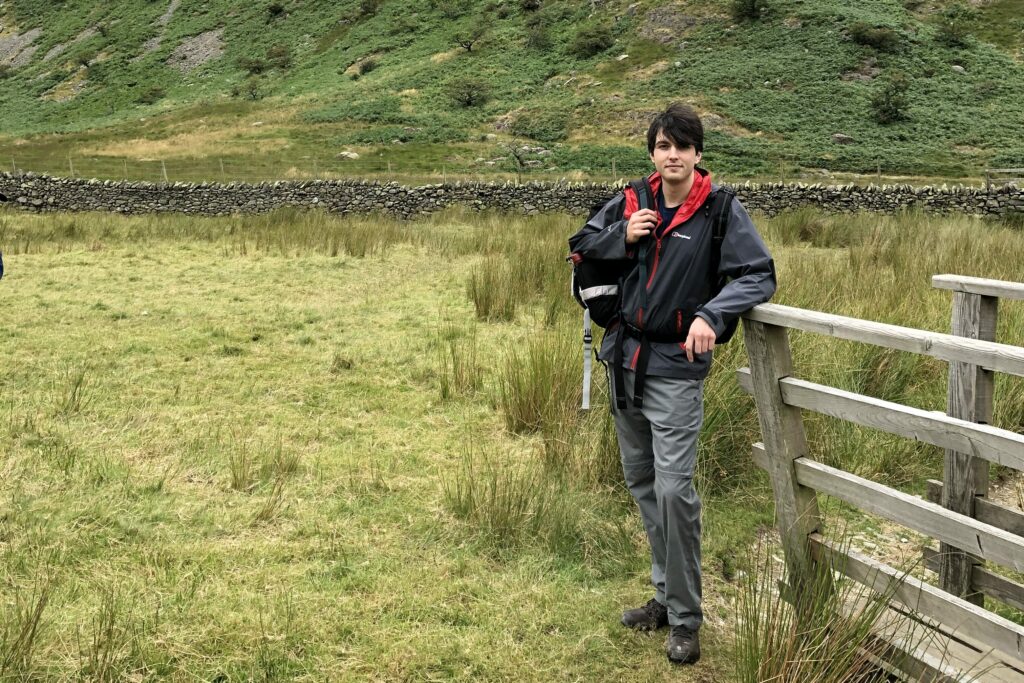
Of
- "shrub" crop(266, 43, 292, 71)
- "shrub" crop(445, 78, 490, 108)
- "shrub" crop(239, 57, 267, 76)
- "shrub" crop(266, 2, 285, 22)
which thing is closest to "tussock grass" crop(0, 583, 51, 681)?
"shrub" crop(445, 78, 490, 108)

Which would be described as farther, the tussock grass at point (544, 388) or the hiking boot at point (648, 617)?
the tussock grass at point (544, 388)

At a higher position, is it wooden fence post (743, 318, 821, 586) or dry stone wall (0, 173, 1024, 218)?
wooden fence post (743, 318, 821, 586)

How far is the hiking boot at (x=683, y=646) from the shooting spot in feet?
8.66

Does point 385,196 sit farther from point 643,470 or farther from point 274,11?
point 274,11

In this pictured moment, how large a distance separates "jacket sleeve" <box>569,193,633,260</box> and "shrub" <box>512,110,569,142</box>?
33645 mm

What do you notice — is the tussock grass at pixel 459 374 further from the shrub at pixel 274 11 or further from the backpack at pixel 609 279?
the shrub at pixel 274 11

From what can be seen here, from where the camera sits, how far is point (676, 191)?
2475 millimetres

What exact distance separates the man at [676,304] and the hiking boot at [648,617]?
17 cm

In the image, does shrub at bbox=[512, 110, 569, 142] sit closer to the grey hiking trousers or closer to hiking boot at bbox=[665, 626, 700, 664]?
the grey hiking trousers

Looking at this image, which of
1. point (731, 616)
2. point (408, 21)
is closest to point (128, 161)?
point (408, 21)

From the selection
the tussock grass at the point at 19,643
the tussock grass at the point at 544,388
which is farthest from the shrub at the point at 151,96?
the tussock grass at the point at 19,643

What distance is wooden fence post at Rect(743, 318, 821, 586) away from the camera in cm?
232

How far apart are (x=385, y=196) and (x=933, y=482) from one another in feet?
61.6

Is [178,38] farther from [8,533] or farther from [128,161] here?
[8,533]
